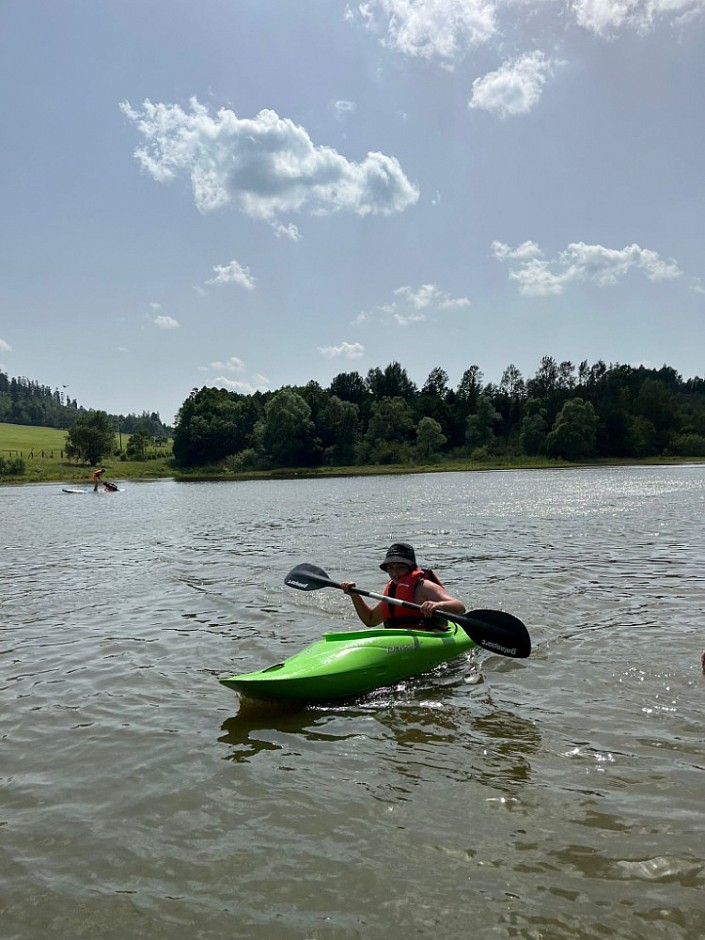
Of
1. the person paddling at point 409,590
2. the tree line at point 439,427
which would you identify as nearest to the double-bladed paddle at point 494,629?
the person paddling at point 409,590

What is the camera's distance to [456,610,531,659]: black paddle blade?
25.3ft

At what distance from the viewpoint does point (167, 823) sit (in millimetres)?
4660

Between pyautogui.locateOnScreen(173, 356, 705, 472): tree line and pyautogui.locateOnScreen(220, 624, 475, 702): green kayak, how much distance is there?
91816 millimetres

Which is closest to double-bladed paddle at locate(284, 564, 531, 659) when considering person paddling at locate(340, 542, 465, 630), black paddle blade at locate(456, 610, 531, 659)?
black paddle blade at locate(456, 610, 531, 659)

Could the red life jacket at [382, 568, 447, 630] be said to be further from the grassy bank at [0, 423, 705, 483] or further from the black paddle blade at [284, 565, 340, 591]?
the grassy bank at [0, 423, 705, 483]

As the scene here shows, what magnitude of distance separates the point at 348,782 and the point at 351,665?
73.3 inches

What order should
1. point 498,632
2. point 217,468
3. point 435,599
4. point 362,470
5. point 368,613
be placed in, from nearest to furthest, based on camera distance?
point 498,632 → point 435,599 → point 368,613 → point 362,470 → point 217,468

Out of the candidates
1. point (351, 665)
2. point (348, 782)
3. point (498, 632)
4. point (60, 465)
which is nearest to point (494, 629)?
point (498, 632)

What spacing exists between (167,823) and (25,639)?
634 cm

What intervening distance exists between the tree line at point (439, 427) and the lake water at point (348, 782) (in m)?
90.1

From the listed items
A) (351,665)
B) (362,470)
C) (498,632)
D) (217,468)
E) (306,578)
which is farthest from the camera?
(217,468)

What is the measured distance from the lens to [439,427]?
102250 millimetres

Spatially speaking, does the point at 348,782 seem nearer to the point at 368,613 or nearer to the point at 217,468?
the point at 368,613

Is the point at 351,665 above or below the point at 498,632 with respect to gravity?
below
